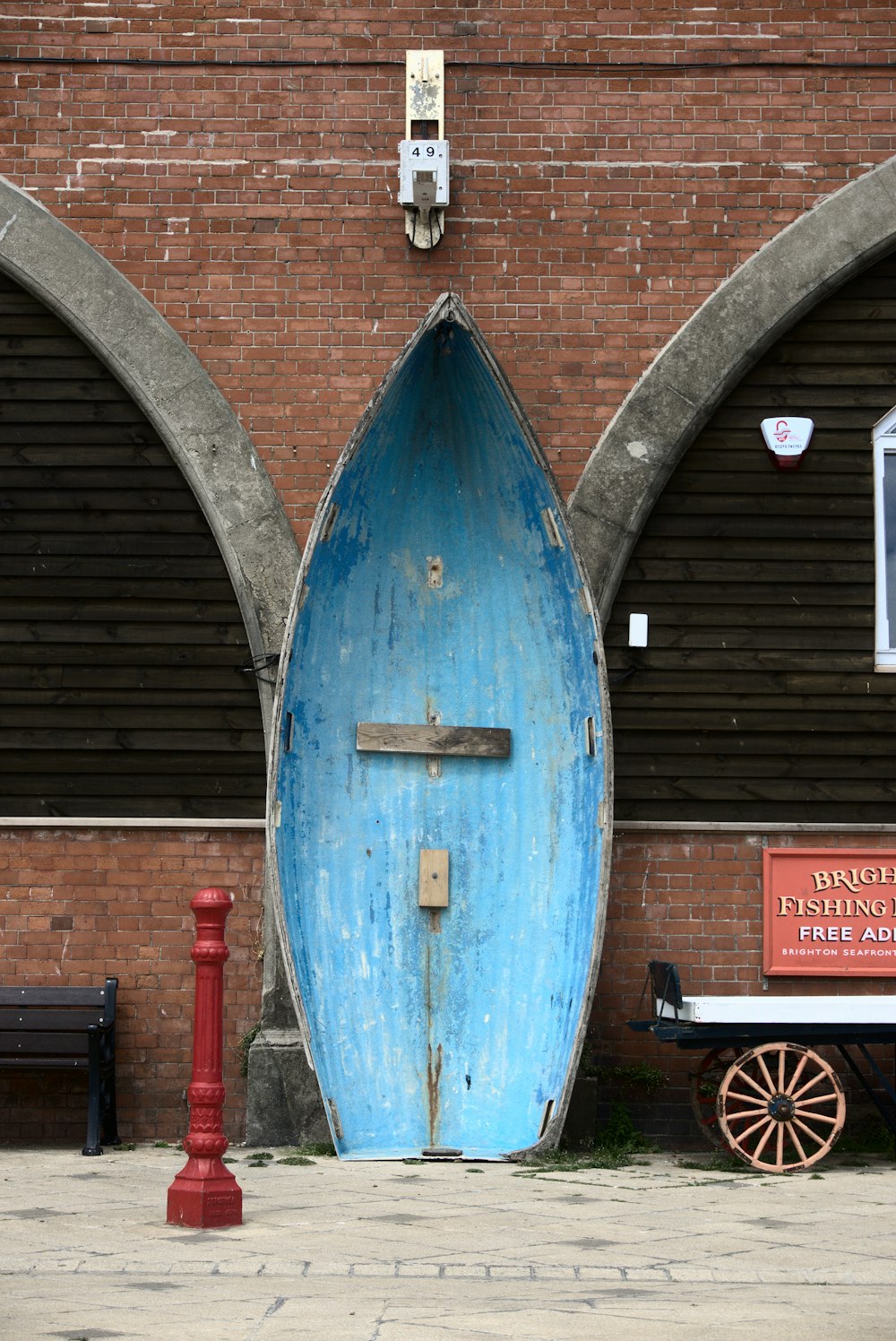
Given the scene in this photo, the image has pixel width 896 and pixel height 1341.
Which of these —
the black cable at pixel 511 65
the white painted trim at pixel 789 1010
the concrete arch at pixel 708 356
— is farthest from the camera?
the black cable at pixel 511 65

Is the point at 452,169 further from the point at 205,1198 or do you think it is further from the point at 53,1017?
the point at 205,1198

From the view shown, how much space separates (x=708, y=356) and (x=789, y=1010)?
11.9 ft

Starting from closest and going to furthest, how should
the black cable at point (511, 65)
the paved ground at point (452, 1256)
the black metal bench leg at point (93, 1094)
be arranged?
1. the paved ground at point (452, 1256)
2. the black metal bench leg at point (93, 1094)
3. the black cable at point (511, 65)

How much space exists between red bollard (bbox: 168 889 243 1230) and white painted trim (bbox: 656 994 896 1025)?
2654mm

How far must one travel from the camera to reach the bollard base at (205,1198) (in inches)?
248

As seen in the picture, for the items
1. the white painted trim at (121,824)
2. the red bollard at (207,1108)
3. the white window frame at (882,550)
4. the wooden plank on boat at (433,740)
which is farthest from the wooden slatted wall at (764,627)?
the red bollard at (207,1108)

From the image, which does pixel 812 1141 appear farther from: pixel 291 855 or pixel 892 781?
pixel 291 855

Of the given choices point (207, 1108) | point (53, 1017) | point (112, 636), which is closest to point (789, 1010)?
point (207, 1108)

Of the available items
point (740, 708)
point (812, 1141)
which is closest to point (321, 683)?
point (740, 708)

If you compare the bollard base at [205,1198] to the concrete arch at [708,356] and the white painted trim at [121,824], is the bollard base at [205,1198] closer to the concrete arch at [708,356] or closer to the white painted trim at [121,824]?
the white painted trim at [121,824]

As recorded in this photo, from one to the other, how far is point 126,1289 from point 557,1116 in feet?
10.8

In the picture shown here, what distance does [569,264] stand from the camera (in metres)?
9.56

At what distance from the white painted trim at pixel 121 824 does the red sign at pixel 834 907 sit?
2.88m

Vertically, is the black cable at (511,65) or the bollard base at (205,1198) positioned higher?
the black cable at (511,65)
